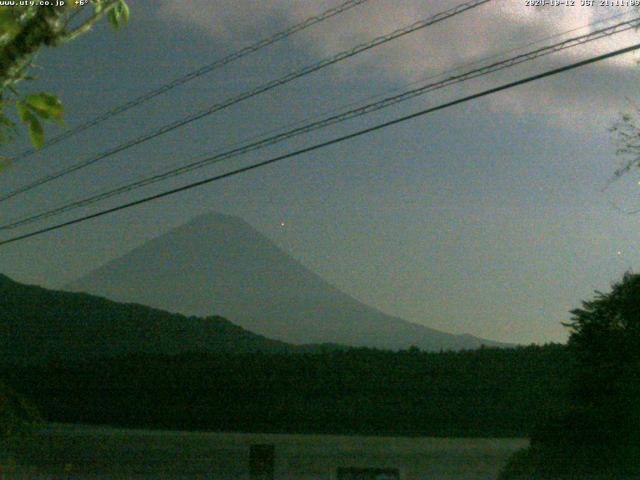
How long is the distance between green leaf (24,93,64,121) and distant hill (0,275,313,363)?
152 ft

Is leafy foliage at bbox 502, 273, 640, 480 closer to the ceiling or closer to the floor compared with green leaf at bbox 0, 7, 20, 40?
closer to the floor

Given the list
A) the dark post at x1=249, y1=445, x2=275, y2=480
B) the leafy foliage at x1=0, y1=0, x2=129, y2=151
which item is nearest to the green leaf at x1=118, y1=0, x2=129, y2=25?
the leafy foliage at x1=0, y1=0, x2=129, y2=151

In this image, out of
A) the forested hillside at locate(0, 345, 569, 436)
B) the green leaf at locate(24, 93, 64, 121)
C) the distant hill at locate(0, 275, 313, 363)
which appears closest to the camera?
the green leaf at locate(24, 93, 64, 121)

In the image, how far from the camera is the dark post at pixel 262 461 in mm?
8991

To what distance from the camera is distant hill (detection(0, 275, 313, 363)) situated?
169ft

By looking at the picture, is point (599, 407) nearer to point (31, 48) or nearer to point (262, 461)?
point (262, 461)

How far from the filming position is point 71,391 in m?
35.9

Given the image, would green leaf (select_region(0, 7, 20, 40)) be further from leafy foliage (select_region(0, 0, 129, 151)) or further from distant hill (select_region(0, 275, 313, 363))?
distant hill (select_region(0, 275, 313, 363))

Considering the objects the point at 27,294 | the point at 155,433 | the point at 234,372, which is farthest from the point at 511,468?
the point at 27,294

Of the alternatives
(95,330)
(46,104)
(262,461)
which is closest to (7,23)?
(46,104)

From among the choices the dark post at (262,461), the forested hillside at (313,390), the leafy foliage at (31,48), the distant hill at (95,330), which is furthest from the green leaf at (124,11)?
the distant hill at (95,330)

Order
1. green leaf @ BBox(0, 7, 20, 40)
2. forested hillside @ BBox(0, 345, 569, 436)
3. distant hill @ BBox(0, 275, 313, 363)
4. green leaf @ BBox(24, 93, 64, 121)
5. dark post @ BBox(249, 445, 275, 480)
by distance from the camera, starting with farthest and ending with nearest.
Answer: distant hill @ BBox(0, 275, 313, 363), forested hillside @ BBox(0, 345, 569, 436), dark post @ BBox(249, 445, 275, 480), green leaf @ BBox(24, 93, 64, 121), green leaf @ BBox(0, 7, 20, 40)

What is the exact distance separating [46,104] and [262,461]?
21.2 feet

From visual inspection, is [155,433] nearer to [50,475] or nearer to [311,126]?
[50,475]
